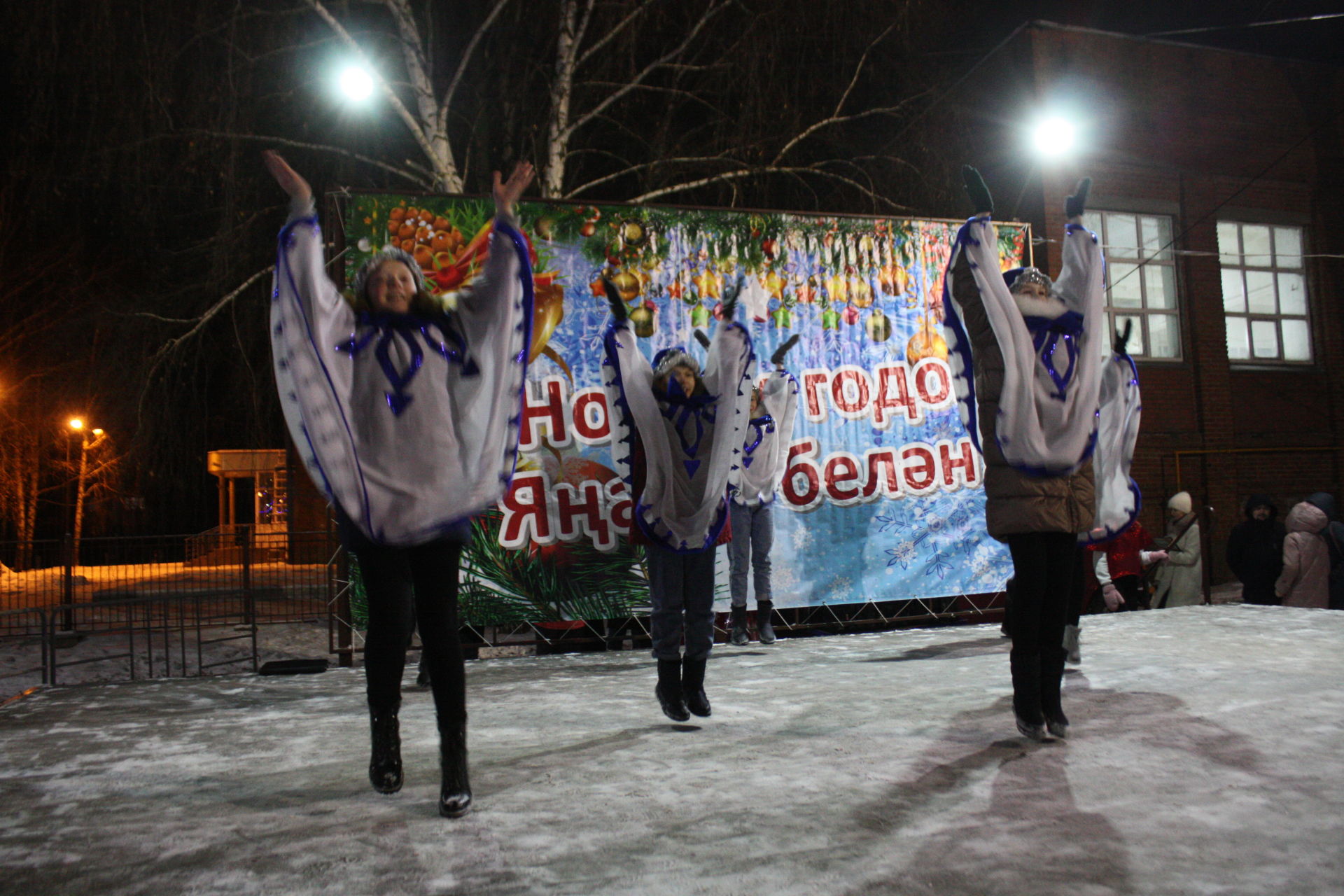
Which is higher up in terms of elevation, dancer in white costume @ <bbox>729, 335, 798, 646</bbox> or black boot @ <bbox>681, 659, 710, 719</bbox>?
dancer in white costume @ <bbox>729, 335, 798, 646</bbox>

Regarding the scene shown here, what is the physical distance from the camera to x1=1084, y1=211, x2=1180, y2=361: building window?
12820mm

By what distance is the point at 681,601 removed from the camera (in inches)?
165

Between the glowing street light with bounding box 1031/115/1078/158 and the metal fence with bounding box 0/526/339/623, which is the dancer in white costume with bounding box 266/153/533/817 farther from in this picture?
the glowing street light with bounding box 1031/115/1078/158

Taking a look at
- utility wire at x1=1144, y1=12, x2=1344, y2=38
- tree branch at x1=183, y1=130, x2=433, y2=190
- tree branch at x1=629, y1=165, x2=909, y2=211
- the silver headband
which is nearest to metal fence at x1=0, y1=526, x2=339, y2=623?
tree branch at x1=183, y1=130, x2=433, y2=190

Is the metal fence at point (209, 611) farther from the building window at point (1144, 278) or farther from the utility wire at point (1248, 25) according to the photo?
the utility wire at point (1248, 25)

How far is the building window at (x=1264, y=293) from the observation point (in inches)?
535

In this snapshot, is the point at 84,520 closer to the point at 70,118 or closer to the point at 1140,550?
the point at 70,118

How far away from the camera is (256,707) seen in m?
4.88

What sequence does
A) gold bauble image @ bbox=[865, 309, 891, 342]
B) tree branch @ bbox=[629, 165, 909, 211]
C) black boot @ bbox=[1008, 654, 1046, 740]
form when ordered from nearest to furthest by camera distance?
black boot @ bbox=[1008, 654, 1046, 740] < gold bauble image @ bbox=[865, 309, 891, 342] < tree branch @ bbox=[629, 165, 909, 211]

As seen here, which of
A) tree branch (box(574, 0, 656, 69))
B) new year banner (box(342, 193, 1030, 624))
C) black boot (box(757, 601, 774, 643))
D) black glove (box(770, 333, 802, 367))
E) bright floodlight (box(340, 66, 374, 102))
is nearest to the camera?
black glove (box(770, 333, 802, 367))

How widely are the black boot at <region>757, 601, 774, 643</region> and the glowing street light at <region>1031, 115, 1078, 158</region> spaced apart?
333 inches

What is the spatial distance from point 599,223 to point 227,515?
30.2m

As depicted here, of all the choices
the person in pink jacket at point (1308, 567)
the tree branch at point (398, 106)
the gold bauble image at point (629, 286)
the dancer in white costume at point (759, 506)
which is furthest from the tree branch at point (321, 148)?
the person in pink jacket at point (1308, 567)

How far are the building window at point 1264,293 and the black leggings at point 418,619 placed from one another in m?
13.6
